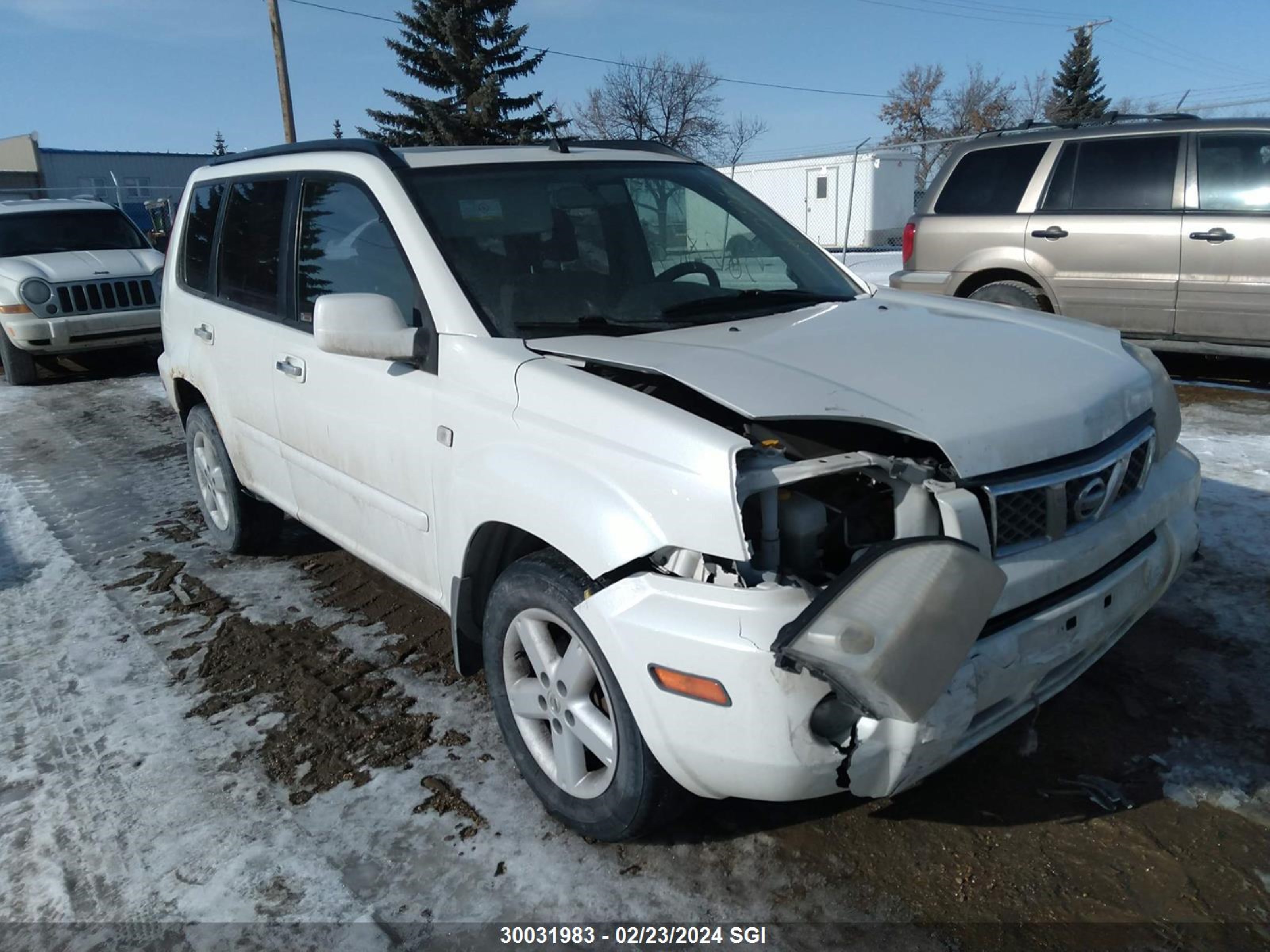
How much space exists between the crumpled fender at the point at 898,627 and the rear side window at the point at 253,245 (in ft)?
9.33

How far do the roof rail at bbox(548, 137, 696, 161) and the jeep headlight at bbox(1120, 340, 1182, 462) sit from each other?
2055 mm

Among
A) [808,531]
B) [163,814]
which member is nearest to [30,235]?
[163,814]

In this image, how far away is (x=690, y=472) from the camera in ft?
6.93

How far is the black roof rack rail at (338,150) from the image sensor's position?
3.30 m

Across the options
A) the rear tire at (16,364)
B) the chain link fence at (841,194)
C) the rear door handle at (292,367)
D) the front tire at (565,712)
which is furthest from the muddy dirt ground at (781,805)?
the chain link fence at (841,194)

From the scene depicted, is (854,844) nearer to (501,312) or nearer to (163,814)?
(501,312)

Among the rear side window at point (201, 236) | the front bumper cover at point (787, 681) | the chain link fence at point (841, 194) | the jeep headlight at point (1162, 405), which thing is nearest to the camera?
the front bumper cover at point (787, 681)

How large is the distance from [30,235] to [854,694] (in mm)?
11903

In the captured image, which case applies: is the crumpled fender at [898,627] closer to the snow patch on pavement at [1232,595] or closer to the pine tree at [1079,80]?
the snow patch on pavement at [1232,595]

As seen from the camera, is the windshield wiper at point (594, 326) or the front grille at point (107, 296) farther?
the front grille at point (107, 296)

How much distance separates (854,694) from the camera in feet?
6.30

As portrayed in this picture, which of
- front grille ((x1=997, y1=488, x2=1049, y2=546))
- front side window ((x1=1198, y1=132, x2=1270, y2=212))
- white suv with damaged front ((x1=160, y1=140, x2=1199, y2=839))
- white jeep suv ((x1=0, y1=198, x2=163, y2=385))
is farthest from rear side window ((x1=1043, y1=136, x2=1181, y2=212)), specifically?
white jeep suv ((x1=0, y1=198, x2=163, y2=385))

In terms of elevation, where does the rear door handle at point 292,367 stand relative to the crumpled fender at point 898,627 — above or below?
above

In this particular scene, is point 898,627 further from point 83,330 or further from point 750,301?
point 83,330
